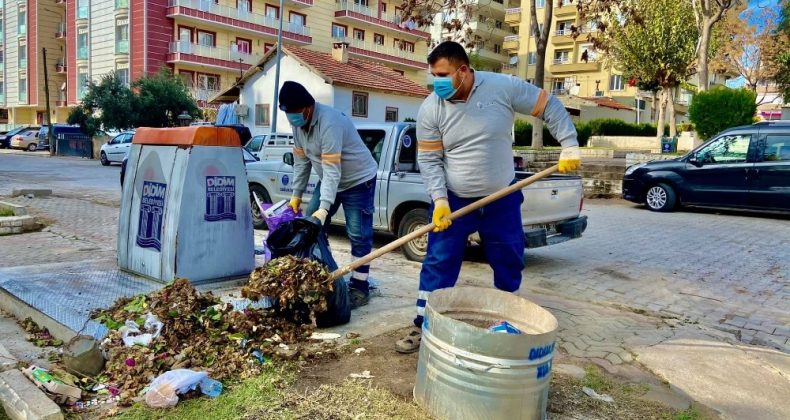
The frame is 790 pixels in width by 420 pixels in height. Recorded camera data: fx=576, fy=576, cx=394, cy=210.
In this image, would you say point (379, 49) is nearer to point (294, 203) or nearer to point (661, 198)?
point (661, 198)

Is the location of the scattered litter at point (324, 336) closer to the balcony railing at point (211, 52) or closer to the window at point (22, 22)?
the balcony railing at point (211, 52)

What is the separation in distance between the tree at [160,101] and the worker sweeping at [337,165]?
89.7ft

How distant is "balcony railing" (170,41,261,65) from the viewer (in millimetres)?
35969

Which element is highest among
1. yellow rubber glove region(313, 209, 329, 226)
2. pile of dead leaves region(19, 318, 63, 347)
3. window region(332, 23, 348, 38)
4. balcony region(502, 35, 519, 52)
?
balcony region(502, 35, 519, 52)

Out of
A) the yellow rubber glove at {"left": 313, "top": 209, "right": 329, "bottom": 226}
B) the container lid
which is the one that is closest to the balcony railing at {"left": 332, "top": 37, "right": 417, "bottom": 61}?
the container lid

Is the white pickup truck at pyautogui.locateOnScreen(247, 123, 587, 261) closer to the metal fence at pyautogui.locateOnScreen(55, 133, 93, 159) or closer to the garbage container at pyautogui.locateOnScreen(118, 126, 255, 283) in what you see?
the garbage container at pyautogui.locateOnScreen(118, 126, 255, 283)

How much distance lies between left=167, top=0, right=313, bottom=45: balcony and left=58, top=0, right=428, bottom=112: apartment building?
0.20ft

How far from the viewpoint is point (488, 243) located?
3.75m

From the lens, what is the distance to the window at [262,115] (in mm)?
29578

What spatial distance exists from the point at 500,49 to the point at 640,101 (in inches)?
634

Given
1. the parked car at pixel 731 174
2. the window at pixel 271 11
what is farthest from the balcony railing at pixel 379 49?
the parked car at pixel 731 174

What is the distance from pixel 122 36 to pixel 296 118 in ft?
125

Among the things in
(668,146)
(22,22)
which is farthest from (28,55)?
(668,146)

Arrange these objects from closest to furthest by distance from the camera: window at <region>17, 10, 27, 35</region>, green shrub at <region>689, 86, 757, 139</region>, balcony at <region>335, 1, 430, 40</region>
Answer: green shrub at <region>689, 86, 757, 139</region>, balcony at <region>335, 1, 430, 40</region>, window at <region>17, 10, 27, 35</region>
